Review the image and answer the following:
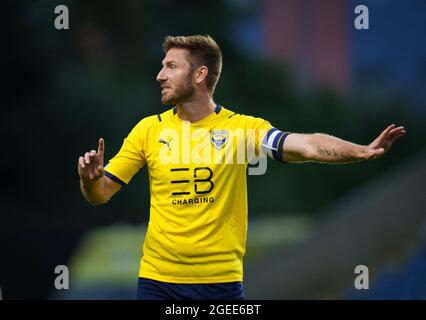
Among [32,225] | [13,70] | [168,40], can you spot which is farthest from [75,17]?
[168,40]

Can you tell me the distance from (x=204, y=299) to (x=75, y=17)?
17.1 feet

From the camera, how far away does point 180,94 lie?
5.57m

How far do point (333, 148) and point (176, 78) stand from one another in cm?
107

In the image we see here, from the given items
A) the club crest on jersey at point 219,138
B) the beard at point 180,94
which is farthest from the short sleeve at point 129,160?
the club crest on jersey at point 219,138

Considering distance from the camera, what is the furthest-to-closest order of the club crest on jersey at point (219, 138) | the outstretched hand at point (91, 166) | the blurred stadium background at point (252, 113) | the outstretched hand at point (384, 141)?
the blurred stadium background at point (252, 113)
the club crest on jersey at point (219, 138)
the outstretched hand at point (91, 166)
the outstretched hand at point (384, 141)

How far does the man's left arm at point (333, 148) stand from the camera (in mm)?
4875

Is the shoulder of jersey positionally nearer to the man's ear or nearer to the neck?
the neck

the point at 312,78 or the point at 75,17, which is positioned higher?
the point at 75,17

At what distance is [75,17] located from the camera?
32.3ft

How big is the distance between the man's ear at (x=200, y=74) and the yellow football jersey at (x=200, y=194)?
0.26 m

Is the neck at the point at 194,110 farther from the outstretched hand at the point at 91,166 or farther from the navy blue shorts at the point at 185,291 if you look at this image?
the navy blue shorts at the point at 185,291

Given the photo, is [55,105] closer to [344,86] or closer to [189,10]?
[189,10]

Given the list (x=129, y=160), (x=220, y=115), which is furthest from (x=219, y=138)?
(x=129, y=160)

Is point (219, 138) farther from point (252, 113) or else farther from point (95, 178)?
point (252, 113)
